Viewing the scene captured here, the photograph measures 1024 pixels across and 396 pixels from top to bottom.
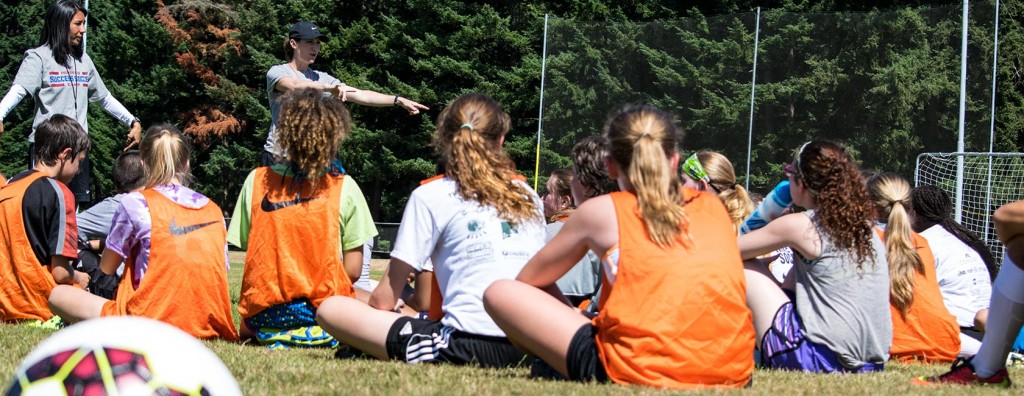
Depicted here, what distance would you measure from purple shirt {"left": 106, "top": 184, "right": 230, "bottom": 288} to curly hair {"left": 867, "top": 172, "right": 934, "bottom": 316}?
12.1 ft

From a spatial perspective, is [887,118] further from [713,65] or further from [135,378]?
[135,378]

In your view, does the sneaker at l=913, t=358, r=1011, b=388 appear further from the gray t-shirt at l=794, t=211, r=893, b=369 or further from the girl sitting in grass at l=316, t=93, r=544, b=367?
the girl sitting in grass at l=316, t=93, r=544, b=367

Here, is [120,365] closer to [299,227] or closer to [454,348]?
[454,348]

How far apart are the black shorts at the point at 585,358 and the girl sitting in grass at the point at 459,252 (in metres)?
0.71

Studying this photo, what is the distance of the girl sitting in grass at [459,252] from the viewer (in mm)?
4547

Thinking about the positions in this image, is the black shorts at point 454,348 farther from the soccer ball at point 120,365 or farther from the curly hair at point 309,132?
the soccer ball at point 120,365

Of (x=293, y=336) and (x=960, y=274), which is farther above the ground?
(x=960, y=274)

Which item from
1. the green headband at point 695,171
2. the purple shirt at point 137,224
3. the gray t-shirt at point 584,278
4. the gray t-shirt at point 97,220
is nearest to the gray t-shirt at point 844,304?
the gray t-shirt at point 584,278

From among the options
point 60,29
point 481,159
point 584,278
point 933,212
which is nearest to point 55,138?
point 60,29

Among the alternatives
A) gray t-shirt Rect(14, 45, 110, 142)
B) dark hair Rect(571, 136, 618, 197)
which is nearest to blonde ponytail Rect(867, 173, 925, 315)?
dark hair Rect(571, 136, 618, 197)

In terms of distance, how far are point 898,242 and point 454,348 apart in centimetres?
254

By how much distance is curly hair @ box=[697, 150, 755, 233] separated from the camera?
→ 648 cm

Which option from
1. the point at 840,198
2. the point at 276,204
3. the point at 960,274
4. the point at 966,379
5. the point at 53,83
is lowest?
the point at 966,379

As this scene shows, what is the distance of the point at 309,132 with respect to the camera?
17.7 ft
